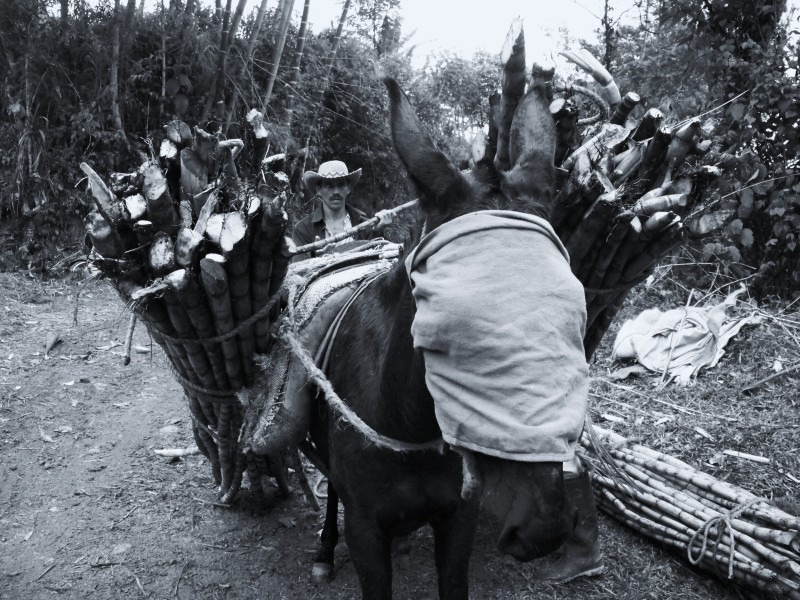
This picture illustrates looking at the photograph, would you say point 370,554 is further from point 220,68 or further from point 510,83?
point 220,68

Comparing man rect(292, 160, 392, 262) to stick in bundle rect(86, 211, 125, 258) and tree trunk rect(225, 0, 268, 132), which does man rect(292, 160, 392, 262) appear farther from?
tree trunk rect(225, 0, 268, 132)

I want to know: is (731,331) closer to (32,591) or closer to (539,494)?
(539,494)

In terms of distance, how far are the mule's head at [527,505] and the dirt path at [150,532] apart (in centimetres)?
182

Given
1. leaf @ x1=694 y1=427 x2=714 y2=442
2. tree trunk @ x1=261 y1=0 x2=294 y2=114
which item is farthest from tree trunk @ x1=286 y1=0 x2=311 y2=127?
leaf @ x1=694 y1=427 x2=714 y2=442

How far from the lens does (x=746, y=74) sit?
632cm

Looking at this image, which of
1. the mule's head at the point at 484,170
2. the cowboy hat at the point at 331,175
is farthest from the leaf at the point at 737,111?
the mule's head at the point at 484,170

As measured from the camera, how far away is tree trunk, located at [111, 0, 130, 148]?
8.77 m

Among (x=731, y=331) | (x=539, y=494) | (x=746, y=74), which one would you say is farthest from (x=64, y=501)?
(x=746, y=74)

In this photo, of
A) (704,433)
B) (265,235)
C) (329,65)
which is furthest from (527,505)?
(329,65)

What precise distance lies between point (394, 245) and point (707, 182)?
1.43 m

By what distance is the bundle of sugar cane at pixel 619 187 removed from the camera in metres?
2.23

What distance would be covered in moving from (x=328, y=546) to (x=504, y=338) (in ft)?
7.81

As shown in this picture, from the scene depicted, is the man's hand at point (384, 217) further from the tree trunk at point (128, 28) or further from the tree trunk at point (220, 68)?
the tree trunk at point (128, 28)

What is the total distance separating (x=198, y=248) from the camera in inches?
87.2
